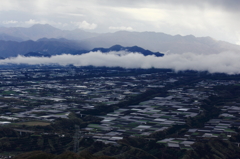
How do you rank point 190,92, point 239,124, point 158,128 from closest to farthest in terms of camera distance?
point 158,128
point 239,124
point 190,92

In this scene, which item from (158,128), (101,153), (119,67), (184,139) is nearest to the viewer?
(101,153)

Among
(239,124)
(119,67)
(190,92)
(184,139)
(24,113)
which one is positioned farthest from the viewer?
(119,67)

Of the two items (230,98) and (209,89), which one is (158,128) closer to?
(230,98)

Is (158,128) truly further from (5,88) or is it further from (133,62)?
(133,62)

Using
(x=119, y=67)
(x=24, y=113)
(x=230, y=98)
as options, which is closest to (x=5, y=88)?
Result: (x=24, y=113)

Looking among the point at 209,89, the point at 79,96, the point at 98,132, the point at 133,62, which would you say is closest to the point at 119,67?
the point at 133,62

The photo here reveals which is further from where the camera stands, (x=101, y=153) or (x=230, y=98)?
(x=230, y=98)

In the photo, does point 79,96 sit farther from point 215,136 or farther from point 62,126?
point 215,136

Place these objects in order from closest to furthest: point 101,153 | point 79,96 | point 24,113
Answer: point 101,153 → point 24,113 → point 79,96

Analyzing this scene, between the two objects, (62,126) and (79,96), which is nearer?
(62,126)
